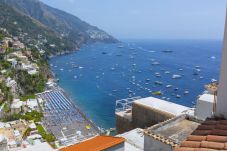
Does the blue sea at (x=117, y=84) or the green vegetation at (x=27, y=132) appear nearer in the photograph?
the green vegetation at (x=27, y=132)

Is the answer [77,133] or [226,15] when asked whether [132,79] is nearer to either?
[77,133]

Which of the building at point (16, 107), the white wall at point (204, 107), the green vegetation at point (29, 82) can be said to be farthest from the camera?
the green vegetation at point (29, 82)

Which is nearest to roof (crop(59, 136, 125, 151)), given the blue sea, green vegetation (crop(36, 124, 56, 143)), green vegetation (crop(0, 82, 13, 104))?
green vegetation (crop(36, 124, 56, 143))

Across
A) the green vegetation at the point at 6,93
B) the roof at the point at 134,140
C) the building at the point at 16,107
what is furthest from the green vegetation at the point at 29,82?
the roof at the point at 134,140

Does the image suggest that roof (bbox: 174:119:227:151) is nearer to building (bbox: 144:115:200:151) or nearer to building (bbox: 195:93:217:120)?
building (bbox: 144:115:200:151)

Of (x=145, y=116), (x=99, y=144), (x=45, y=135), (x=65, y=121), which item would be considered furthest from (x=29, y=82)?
→ (x=99, y=144)

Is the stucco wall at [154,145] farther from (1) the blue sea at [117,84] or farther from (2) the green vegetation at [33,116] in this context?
(2) the green vegetation at [33,116]
